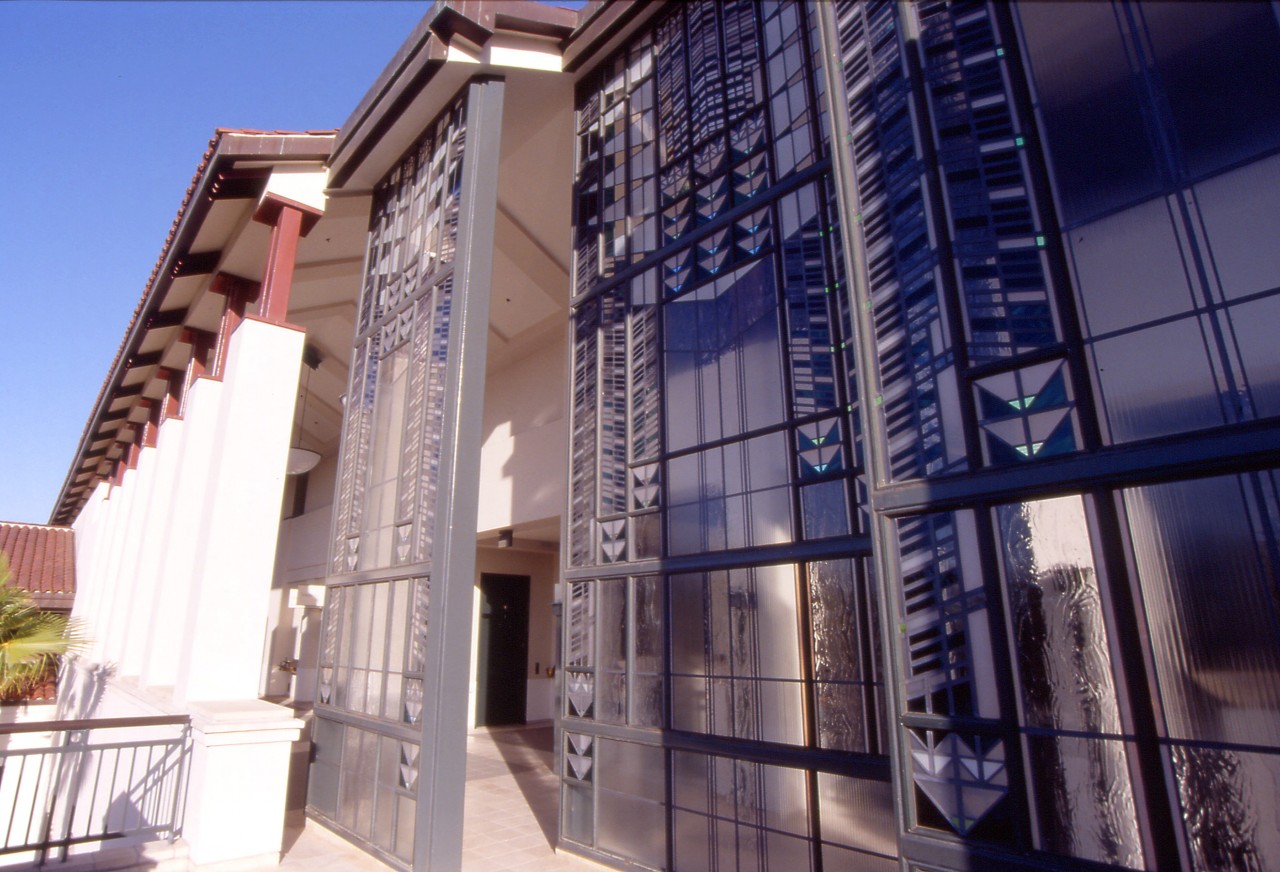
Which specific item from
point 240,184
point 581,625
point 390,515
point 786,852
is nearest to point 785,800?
point 786,852

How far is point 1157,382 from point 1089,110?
1.08 metres

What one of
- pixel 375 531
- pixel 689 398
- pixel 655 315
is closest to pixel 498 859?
pixel 375 531

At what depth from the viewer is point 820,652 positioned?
387cm

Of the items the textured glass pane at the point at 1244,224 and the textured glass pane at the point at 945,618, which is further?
the textured glass pane at the point at 945,618

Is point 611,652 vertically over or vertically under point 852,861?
over

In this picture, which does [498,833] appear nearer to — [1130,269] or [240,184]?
[1130,269]

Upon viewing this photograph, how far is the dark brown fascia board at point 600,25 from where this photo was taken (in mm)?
5871

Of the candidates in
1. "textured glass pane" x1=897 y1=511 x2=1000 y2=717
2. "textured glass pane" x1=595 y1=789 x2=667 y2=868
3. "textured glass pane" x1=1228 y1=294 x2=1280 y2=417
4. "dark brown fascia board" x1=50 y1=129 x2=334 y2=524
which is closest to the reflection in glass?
"textured glass pane" x1=897 y1=511 x2=1000 y2=717

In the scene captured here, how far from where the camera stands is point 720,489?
4.63m

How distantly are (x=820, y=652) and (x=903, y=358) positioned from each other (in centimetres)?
175

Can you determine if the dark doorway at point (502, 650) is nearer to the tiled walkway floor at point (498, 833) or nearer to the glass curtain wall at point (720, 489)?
the tiled walkway floor at point (498, 833)

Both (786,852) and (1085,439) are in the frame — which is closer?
(1085,439)

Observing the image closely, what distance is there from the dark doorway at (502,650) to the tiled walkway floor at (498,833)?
2558 mm

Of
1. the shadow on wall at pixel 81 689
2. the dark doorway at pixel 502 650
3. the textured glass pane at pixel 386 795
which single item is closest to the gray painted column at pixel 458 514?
the textured glass pane at pixel 386 795
